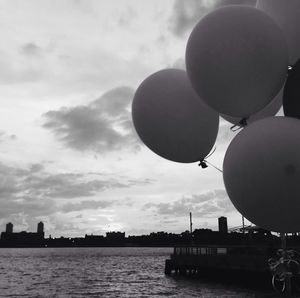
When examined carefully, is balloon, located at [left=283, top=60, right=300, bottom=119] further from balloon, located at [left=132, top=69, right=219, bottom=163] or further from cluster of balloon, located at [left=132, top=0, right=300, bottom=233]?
balloon, located at [left=132, top=69, right=219, bottom=163]

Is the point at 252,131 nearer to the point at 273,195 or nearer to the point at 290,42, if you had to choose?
the point at 273,195

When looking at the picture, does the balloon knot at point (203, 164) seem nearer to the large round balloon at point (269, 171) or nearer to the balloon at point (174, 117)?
the balloon at point (174, 117)

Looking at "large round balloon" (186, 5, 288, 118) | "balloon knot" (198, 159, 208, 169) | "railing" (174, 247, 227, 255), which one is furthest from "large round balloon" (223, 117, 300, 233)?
"railing" (174, 247, 227, 255)

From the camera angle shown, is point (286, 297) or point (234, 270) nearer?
point (286, 297)

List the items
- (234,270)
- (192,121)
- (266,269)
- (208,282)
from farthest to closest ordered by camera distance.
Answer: (208,282) < (234,270) < (266,269) < (192,121)

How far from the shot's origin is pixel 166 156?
4582mm

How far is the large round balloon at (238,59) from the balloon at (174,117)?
56cm

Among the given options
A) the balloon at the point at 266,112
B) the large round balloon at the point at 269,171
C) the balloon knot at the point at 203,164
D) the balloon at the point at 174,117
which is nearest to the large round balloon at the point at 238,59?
the large round balloon at the point at 269,171

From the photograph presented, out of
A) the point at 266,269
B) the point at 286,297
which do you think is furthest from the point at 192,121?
the point at 266,269

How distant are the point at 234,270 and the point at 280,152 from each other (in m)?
23.7

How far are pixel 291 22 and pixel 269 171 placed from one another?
167cm

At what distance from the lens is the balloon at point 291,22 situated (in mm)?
3777

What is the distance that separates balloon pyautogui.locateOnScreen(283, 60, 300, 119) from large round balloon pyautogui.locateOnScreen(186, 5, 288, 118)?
2.9 inches

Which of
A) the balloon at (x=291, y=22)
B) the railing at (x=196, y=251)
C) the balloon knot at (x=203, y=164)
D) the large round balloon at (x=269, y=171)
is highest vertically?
the balloon at (x=291, y=22)
